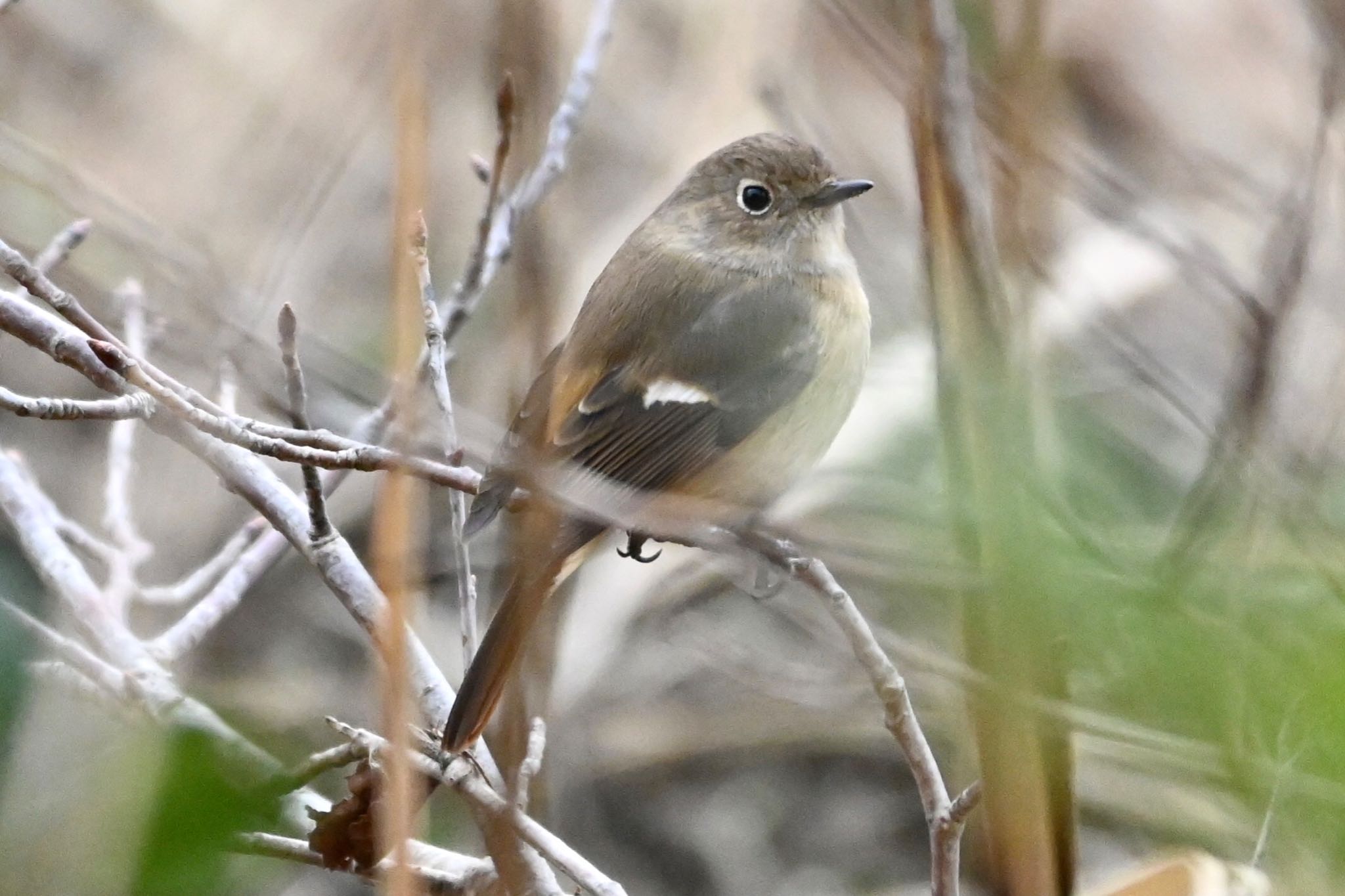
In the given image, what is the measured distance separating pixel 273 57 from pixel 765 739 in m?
2.93

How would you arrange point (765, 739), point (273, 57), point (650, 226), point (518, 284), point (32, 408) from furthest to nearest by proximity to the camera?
point (273, 57) < point (765, 739) < point (650, 226) < point (32, 408) < point (518, 284)

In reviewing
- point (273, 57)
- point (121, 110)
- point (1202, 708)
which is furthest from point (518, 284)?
point (121, 110)

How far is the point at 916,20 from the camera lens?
1304mm

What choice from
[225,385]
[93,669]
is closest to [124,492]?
[225,385]

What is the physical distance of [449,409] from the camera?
193 cm

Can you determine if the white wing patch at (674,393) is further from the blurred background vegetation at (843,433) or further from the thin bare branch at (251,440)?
the thin bare branch at (251,440)

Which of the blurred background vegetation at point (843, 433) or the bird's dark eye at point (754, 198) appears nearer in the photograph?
the blurred background vegetation at point (843, 433)

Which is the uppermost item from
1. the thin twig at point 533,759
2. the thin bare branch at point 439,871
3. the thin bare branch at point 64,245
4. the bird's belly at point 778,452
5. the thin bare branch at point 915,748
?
the thin bare branch at point 64,245

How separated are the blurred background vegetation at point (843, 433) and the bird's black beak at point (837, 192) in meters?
0.11

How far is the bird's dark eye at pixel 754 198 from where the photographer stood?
321 centimetres

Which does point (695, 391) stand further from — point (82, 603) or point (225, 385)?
point (82, 603)

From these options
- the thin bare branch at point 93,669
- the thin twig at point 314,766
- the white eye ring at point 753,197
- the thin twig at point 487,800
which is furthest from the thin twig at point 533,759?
the white eye ring at point 753,197

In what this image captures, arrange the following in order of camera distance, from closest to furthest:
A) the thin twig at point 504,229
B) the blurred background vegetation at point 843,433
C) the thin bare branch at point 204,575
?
1. the blurred background vegetation at point 843,433
2. the thin twig at point 504,229
3. the thin bare branch at point 204,575

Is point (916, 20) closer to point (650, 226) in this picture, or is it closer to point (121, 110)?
point (650, 226)
